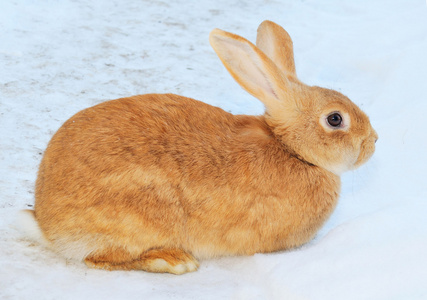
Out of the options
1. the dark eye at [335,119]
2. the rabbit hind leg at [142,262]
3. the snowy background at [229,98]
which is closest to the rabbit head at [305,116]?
the dark eye at [335,119]

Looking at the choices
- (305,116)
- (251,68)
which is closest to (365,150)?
(305,116)

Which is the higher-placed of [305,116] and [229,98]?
[305,116]

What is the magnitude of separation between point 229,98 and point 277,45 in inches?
50.4

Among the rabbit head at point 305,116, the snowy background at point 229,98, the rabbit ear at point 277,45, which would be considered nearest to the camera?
the snowy background at point 229,98

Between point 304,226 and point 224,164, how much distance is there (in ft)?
1.90

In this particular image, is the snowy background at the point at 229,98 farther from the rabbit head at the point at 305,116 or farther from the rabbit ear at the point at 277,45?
the rabbit ear at the point at 277,45

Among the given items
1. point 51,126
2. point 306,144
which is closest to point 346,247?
point 306,144

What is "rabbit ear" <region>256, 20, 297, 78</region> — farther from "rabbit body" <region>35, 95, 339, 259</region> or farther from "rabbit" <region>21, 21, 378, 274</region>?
"rabbit body" <region>35, 95, 339, 259</region>

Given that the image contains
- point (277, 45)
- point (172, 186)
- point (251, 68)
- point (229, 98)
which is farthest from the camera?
point (229, 98)

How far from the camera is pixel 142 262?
312cm

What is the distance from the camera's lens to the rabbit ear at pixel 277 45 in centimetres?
382

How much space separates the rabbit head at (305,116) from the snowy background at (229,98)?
41cm

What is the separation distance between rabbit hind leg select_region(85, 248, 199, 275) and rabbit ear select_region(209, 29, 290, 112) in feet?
3.39

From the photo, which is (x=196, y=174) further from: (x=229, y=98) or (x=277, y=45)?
(x=229, y=98)
